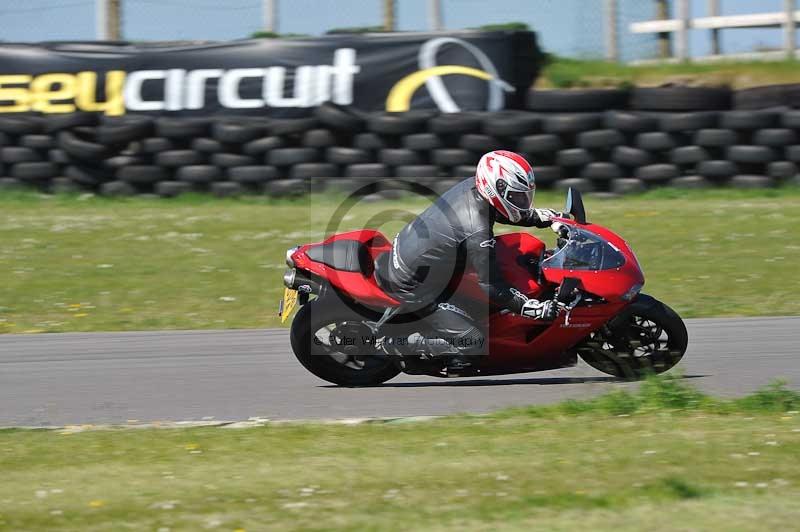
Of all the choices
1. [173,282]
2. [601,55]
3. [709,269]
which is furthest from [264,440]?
[601,55]

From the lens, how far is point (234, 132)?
1380 centimetres

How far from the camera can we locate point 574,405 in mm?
6180

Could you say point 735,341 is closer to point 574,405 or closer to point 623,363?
point 623,363

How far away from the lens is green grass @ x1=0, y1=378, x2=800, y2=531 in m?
4.54

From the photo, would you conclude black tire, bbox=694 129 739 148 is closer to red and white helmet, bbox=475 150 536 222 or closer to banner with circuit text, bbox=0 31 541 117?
banner with circuit text, bbox=0 31 541 117

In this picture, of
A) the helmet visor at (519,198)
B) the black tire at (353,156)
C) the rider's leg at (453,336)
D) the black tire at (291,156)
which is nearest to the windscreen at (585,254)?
the helmet visor at (519,198)

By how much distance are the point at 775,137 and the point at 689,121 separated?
3.30 ft

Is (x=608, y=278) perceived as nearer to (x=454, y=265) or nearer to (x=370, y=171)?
(x=454, y=265)

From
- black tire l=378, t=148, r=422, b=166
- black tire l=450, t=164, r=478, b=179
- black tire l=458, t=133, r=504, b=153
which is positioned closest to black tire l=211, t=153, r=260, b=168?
black tire l=378, t=148, r=422, b=166

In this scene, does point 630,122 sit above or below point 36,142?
above

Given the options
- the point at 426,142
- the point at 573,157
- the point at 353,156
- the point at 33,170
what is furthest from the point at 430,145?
the point at 33,170

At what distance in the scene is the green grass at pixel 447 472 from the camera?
454cm

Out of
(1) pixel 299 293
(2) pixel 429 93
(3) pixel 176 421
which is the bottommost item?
(3) pixel 176 421

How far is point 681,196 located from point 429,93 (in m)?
3.27
